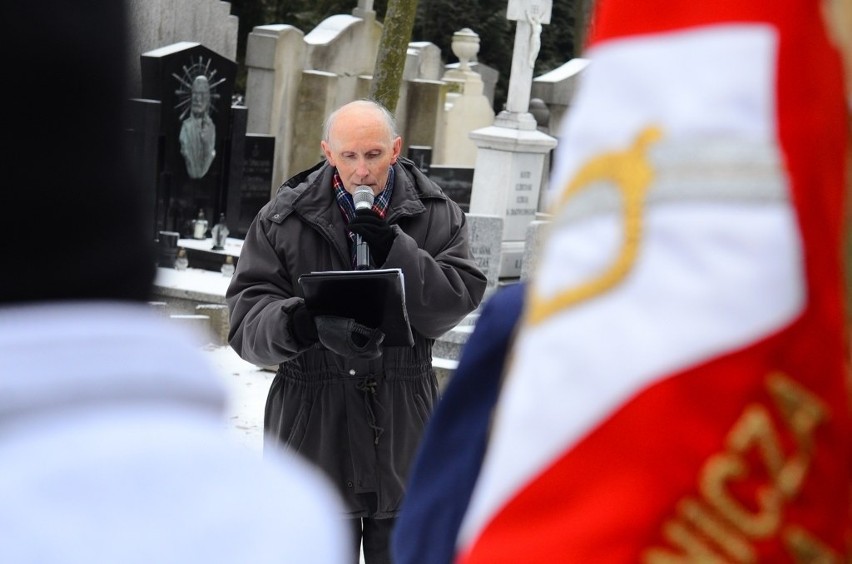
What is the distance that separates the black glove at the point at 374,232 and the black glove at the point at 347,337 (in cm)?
32

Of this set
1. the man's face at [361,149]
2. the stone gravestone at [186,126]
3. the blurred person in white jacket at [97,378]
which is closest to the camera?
the blurred person in white jacket at [97,378]

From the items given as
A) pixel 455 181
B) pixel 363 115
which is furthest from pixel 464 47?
pixel 363 115

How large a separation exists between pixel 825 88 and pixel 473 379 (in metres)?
0.84

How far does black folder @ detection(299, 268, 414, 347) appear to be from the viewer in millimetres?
3871

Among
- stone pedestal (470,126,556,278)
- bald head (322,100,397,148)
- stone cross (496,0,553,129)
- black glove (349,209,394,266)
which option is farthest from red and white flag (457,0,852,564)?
stone cross (496,0,553,129)

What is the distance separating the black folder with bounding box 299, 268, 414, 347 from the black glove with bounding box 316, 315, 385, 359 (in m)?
0.02

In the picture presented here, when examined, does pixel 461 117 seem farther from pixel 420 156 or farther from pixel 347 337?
pixel 347 337

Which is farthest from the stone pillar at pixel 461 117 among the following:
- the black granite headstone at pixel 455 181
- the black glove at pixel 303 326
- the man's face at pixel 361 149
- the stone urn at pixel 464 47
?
the black glove at pixel 303 326

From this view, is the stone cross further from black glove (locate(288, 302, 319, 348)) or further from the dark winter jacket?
black glove (locate(288, 302, 319, 348))

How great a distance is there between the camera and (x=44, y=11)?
0.79m

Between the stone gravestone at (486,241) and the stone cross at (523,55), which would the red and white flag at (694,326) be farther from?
the stone cross at (523,55)

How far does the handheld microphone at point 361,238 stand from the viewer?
412 centimetres


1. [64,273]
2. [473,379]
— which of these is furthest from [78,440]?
[473,379]

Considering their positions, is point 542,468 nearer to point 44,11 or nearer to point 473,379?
point 44,11
